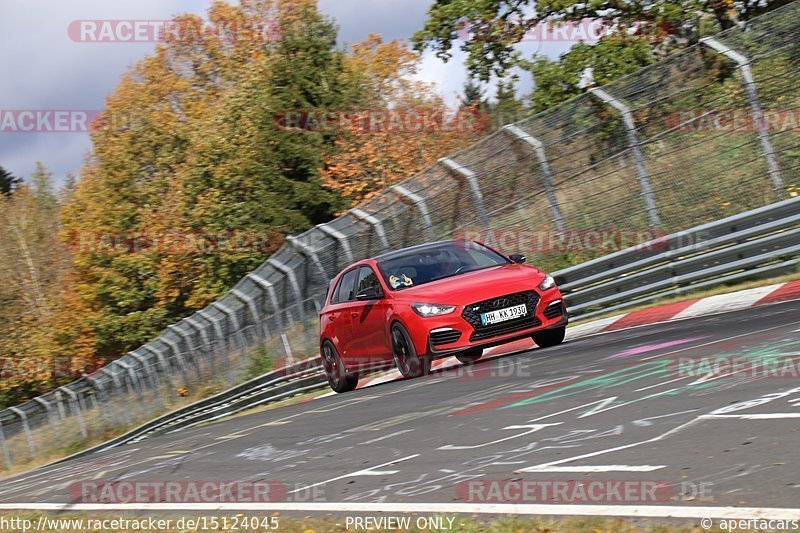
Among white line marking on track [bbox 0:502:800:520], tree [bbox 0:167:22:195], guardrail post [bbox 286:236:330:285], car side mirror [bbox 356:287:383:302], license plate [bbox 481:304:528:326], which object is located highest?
tree [bbox 0:167:22:195]

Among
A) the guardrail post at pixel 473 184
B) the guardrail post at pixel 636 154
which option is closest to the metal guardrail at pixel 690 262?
the guardrail post at pixel 636 154

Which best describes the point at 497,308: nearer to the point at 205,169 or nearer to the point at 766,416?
the point at 766,416

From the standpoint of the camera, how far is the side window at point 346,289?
14.8 m

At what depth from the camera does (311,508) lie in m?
6.39

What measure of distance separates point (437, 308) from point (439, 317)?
5.0 inches

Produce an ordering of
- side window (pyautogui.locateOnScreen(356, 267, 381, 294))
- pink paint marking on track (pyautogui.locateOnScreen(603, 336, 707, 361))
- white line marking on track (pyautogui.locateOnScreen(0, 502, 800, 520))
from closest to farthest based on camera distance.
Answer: white line marking on track (pyautogui.locateOnScreen(0, 502, 800, 520)) < pink paint marking on track (pyautogui.locateOnScreen(603, 336, 707, 361)) < side window (pyautogui.locateOnScreen(356, 267, 381, 294))

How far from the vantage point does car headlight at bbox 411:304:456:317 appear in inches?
488

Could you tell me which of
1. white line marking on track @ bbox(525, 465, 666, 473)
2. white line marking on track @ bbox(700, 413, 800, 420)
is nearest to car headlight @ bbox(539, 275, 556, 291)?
white line marking on track @ bbox(700, 413, 800, 420)

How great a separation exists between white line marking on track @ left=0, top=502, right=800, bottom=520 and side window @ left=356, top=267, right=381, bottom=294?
642 centimetres

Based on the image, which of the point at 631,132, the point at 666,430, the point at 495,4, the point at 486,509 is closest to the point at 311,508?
the point at 486,509

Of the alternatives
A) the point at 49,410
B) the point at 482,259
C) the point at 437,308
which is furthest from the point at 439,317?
the point at 49,410

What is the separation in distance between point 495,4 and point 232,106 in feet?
88.8

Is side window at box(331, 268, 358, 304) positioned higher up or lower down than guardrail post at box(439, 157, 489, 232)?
lower down

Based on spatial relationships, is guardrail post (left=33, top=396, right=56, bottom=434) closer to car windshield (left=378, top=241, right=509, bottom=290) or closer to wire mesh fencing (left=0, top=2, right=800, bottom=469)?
wire mesh fencing (left=0, top=2, right=800, bottom=469)
